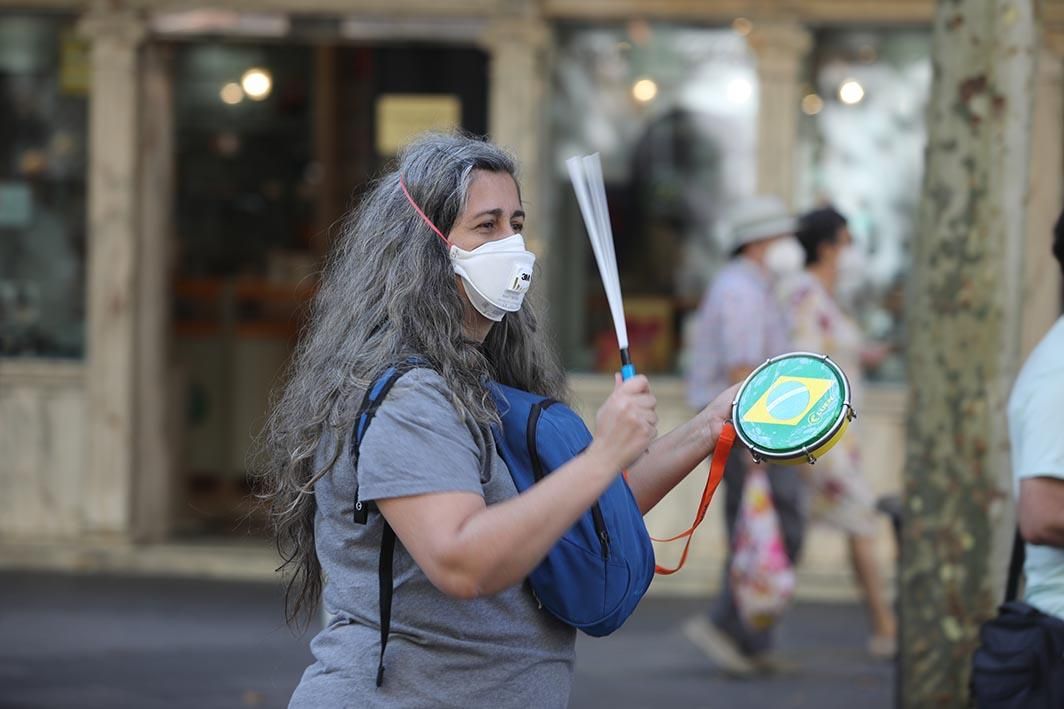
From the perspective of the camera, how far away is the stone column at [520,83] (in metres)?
9.32

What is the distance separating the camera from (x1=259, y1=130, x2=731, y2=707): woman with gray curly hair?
2570 millimetres

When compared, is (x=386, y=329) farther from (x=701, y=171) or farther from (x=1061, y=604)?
(x=701, y=171)

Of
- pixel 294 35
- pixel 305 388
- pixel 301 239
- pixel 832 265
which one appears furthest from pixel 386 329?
pixel 301 239

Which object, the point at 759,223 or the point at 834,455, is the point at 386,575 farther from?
the point at 834,455

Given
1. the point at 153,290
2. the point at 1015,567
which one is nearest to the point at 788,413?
the point at 1015,567

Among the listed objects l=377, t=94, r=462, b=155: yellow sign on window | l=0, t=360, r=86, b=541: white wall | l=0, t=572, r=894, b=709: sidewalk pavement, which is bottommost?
l=0, t=572, r=894, b=709: sidewalk pavement

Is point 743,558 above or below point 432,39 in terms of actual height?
below

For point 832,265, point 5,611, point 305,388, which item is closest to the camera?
point 305,388

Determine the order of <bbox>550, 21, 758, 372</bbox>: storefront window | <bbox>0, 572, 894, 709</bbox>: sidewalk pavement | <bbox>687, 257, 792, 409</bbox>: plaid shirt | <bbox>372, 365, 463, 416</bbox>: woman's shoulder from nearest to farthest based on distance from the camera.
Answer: <bbox>372, 365, 463, 416</bbox>: woman's shoulder, <bbox>0, 572, 894, 709</bbox>: sidewalk pavement, <bbox>687, 257, 792, 409</bbox>: plaid shirt, <bbox>550, 21, 758, 372</bbox>: storefront window

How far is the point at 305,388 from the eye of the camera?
2.95 metres

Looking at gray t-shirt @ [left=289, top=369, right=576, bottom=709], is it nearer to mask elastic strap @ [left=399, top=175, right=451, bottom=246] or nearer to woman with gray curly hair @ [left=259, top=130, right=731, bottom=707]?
woman with gray curly hair @ [left=259, top=130, right=731, bottom=707]

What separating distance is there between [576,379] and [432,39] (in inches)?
80.3

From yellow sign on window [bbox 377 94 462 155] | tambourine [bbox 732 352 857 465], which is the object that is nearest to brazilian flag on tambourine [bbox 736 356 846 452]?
tambourine [bbox 732 352 857 465]

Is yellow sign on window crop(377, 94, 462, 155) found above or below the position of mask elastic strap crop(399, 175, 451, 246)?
above
